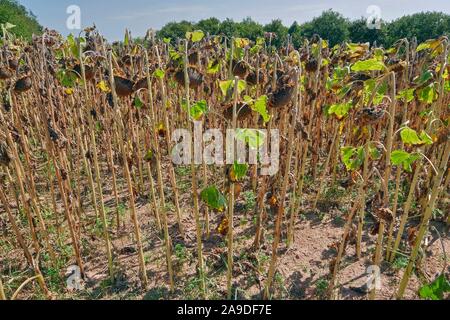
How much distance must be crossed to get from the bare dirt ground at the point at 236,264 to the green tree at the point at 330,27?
41302 mm

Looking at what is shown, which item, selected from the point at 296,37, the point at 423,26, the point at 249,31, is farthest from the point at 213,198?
the point at 423,26

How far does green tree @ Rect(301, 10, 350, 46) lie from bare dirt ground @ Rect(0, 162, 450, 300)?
4130 cm

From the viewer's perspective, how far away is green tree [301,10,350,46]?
136 ft

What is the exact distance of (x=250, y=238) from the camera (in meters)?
2.91

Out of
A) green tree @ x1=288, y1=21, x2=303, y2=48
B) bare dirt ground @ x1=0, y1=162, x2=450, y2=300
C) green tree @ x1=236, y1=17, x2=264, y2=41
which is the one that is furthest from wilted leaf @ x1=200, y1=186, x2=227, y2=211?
green tree @ x1=236, y1=17, x2=264, y2=41

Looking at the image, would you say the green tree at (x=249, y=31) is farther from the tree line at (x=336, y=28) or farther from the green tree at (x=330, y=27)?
the green tree at (x=330, y=27)

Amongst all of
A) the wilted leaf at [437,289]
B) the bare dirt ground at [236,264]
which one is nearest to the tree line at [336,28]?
the bare dirt ground at [236,264]

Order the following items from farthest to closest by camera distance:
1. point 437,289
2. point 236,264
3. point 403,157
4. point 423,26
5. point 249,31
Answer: point 423,26
point 249,31
point 236,264
point 403,157
point 437,289

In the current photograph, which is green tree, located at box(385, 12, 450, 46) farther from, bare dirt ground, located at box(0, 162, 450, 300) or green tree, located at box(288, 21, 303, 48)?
bare dirt ground, located at box(0, 162, 450, 300)

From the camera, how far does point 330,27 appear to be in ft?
143

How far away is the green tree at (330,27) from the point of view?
136 feet

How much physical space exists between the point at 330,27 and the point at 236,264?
47.0 meters

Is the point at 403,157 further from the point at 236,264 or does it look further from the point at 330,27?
the point at 330,27
